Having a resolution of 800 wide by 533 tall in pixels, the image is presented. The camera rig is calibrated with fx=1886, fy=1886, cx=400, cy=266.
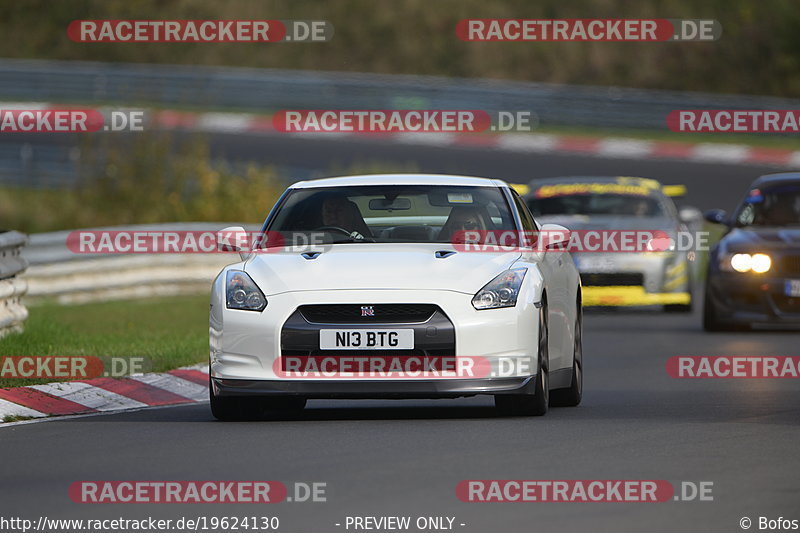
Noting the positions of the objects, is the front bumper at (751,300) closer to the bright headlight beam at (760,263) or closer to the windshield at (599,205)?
the bright headlight beam at (760,263)

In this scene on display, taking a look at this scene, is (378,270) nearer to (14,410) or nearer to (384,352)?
(384,352)

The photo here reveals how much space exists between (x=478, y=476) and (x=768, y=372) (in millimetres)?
6660

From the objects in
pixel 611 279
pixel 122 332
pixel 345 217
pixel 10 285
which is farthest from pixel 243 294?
pixel 611 279

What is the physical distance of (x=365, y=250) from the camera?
35.1 feet

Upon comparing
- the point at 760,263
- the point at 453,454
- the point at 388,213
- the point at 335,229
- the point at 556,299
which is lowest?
the point at 453,454

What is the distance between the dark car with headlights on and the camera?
17.7 meters

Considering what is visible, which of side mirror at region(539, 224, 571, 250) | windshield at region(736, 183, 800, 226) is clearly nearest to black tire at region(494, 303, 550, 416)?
side mirror at region(539, 224, 571, 250)

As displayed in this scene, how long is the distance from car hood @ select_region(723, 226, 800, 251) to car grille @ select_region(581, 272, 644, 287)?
2.50 metres

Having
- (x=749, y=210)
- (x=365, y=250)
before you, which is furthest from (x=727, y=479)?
(x=749, y=210)

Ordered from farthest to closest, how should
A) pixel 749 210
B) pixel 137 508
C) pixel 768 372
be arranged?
1. pixel 749 210
2. pixel 768 372
3. pixel 137 508

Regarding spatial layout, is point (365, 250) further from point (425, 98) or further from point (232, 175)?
point (425, 98)

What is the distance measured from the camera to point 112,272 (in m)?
21.6

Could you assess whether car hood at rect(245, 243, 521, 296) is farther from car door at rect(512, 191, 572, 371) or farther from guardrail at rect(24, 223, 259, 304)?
guardrail at rect(24, 223, 259, 304)

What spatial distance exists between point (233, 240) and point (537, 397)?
198 centimetres
